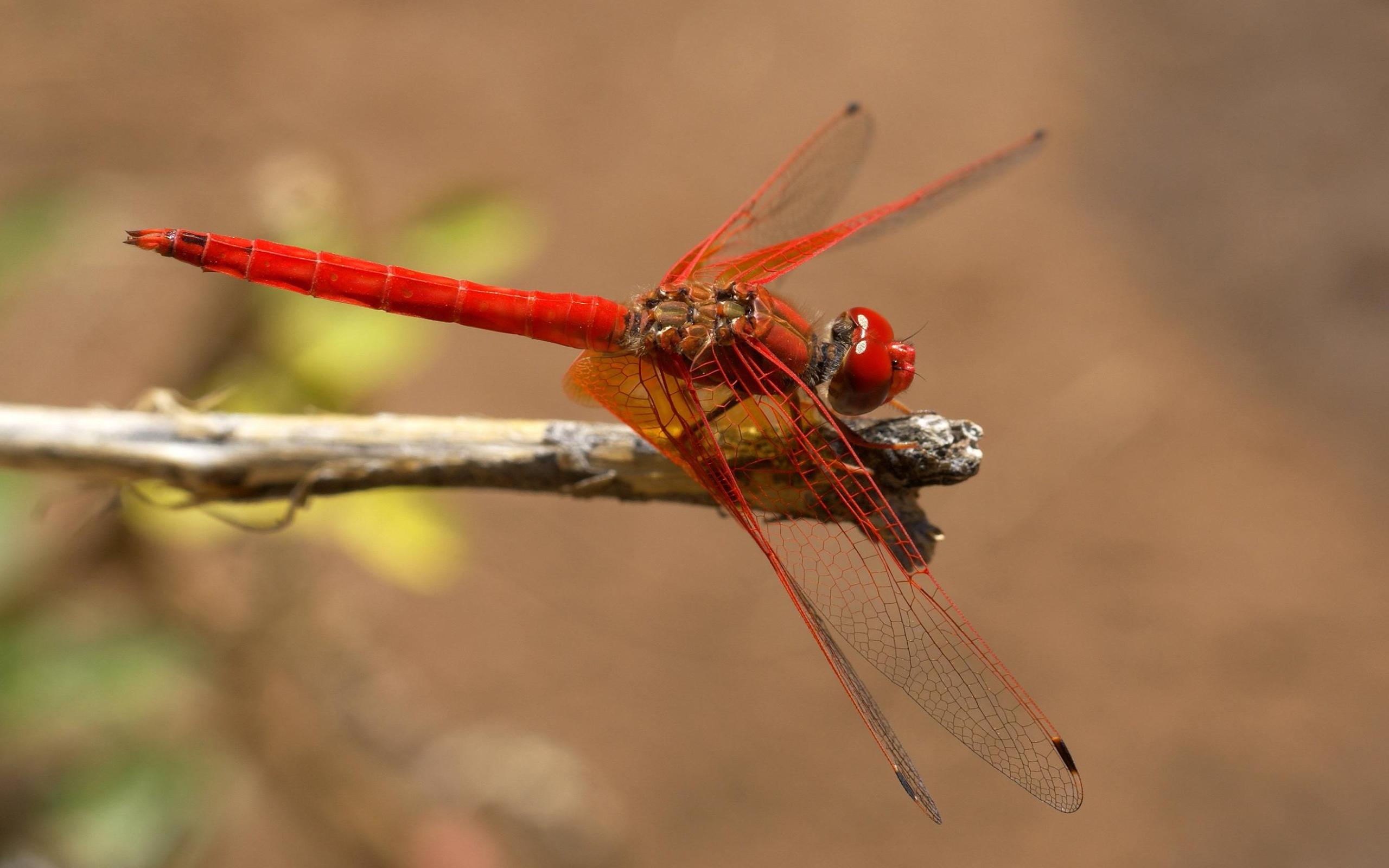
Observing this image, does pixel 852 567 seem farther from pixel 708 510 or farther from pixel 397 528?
pixel 708 510

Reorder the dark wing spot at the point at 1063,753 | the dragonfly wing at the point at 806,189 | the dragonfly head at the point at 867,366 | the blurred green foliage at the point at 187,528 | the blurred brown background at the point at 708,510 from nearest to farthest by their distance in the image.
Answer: the dark wing spot at the point at 1063,753 < the dragonfly head at the point at 867,366 < the dragonfly wing at the point at 806,189 < the blurred green foliage at the point at 187,528 < the blurred brown background at the point at 708,510

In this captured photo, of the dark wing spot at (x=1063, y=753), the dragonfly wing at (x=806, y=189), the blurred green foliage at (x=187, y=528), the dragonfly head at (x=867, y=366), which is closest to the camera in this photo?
the dark wing spot at (x=1063, y=753)

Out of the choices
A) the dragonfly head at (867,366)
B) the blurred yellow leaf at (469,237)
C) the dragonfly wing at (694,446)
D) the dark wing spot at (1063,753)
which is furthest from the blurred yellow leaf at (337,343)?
the dark wing spot at (1063,753)

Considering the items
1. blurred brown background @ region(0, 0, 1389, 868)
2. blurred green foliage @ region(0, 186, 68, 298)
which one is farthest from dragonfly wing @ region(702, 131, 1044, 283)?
blurred green foliage @ region(0, 186, 68, 298)

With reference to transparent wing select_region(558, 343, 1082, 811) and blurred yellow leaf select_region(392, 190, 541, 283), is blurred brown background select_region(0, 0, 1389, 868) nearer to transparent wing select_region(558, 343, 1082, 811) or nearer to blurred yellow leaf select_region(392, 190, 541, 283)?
blurred yellow leaf select_region(392, 190, 541, 283)

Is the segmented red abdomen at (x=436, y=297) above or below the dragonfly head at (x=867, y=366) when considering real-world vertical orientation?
below

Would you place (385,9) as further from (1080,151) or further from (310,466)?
(310,466)

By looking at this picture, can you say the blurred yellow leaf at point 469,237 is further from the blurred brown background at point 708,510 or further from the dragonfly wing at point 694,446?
the dragonfly wing at point 694,446

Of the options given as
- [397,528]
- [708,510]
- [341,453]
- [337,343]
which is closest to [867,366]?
[341,453]
